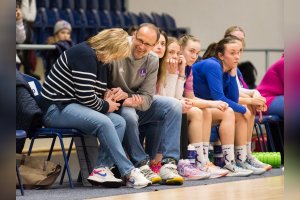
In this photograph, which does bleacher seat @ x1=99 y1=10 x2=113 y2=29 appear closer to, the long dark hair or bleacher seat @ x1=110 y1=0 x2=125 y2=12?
bleacher seat @ x1=110 y1=0 x2=125 y2=12

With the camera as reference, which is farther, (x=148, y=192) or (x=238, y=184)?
(x=238, y=184)

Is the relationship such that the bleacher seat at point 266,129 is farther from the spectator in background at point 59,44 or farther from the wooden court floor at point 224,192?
the spectator in background at point 59,44

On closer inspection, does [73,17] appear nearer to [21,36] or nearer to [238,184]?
[21,36]

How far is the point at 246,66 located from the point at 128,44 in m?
5.31

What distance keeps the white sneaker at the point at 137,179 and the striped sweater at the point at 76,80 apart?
476mm

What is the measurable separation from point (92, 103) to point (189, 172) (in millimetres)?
1112

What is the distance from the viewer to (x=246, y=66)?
33.8 feet

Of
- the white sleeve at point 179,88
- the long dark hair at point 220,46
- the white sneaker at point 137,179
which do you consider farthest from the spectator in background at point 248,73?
the white sneaker at point 137,179

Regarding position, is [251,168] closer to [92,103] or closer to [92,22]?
[92,103]

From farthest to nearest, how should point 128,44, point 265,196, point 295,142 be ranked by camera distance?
point 128,44, point 265,196, point 295,142

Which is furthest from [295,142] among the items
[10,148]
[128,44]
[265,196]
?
[128,44]

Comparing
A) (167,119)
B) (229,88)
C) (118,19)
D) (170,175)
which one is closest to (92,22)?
(118,19)

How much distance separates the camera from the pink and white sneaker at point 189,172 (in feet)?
19.3

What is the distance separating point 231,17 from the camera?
12875 millimetres
